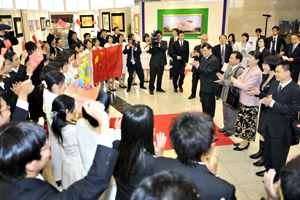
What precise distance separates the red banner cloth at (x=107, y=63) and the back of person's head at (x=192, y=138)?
5575mm

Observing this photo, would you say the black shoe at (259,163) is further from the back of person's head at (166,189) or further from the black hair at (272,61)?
the back of person's head at (166,189)

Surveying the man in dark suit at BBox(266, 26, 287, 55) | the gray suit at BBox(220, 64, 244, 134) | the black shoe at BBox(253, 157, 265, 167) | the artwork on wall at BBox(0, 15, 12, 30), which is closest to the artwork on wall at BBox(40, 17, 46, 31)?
the artwork on wall at BBox(0, 15, 12, 30)

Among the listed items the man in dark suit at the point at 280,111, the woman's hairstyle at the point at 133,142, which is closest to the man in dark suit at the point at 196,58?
the man in dark suit at the point at 280,111

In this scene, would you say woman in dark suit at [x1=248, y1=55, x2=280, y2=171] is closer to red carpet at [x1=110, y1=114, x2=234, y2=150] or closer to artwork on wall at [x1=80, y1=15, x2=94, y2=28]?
red carpet at [x1=110, y1=114, x2=234, y2=150]

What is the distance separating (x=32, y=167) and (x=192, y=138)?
853 millimetres

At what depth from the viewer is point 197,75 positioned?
6.89m

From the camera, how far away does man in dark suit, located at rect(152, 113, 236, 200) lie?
1.38 m

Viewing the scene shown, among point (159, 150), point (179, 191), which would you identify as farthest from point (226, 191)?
point (159, 150)

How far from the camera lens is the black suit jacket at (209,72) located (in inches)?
193

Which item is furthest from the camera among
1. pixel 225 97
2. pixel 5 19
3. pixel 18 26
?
pixel 18 26

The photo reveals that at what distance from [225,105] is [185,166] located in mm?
3407

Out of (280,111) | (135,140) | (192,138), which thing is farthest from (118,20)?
(192,138)

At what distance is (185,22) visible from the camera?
35.9 ft

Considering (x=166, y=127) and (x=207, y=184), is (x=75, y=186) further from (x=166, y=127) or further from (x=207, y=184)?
(x=166, y=127)
